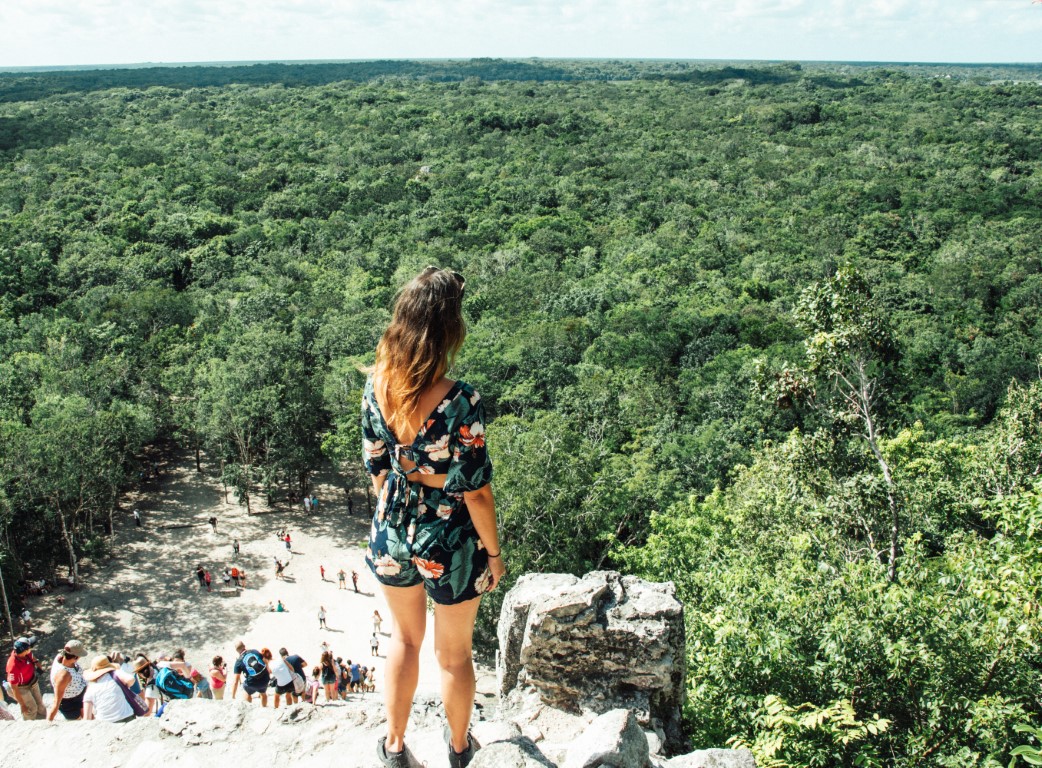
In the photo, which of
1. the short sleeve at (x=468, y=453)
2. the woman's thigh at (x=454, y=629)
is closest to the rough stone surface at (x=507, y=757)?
the woman's thigh at (x=454, y=629)

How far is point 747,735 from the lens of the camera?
731cm

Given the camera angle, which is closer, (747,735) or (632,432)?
(747,735)

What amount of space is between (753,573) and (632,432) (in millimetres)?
20125

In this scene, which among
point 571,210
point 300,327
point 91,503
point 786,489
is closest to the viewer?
point 786,489

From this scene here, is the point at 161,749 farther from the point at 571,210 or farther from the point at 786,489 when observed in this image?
the point at 571,210

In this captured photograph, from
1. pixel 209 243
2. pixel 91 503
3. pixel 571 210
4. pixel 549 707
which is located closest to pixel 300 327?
pixel 91 503

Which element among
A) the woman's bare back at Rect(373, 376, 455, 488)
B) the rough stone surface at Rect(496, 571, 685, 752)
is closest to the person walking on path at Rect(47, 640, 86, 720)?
the rough stone surface at Rect(496, 571, 685, 752)

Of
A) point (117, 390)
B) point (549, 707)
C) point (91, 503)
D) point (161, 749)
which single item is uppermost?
point (161, 749)

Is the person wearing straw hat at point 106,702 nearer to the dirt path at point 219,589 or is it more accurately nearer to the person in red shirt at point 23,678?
the person in red shirt at point 23,678

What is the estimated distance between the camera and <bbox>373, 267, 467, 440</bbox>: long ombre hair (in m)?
3.79

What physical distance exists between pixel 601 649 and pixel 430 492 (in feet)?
11.7

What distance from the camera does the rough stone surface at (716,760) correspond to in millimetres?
5113

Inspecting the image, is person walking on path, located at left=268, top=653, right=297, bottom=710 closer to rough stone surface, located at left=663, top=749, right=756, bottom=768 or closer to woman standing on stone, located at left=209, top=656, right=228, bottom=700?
woman standing on stone, located at left=209, top=656, right=228, bottom=700

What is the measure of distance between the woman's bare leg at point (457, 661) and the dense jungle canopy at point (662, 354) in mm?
3212
